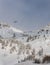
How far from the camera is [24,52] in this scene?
12516 mm

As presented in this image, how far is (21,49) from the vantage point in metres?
13.4

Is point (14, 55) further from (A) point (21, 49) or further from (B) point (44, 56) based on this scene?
(B) point (44, 56)

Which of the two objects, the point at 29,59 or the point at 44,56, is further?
the point at 29,59

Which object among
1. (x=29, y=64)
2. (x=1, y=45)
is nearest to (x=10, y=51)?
(x=1, y=45)

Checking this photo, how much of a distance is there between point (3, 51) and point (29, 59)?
3.77m

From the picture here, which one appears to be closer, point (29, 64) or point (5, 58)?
point (29, 64)

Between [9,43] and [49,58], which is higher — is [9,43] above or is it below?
above

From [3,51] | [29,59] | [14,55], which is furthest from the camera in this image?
[3,51]

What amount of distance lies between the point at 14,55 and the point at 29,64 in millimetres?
3529

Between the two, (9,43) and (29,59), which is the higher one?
(9,43)

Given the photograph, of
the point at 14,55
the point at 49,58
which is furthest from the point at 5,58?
the point at 49,58

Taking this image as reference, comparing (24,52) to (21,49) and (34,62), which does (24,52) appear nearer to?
(21,49)

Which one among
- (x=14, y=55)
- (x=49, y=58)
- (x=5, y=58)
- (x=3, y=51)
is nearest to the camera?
(x=49, y=58)

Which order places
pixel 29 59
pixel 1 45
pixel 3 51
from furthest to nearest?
pixel 1 45 → pixel 3 51 → pixel 29 59
